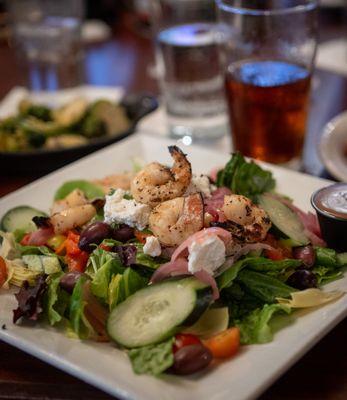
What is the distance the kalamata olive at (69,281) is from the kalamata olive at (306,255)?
64 cm

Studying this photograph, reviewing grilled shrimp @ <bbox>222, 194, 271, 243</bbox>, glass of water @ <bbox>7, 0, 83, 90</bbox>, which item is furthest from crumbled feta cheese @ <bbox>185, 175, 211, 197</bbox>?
glass of water @ <bbox>7, 0, 83, 90</bbox>

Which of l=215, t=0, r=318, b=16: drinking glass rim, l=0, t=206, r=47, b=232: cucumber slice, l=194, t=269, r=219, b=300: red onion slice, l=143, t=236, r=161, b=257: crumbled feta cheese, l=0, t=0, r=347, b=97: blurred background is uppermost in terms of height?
l=215, t=0, r=318, b=16: drinking glass rim

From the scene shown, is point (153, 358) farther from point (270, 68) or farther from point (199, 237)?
point (270, 68)

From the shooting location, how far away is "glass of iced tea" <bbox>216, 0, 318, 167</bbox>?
2729mm

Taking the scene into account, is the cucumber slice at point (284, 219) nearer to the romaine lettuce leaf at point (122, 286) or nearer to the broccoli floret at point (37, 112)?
the romaine lettuce leaf at point (122, 286)

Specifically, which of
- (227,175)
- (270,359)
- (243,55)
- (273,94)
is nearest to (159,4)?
(243,55)

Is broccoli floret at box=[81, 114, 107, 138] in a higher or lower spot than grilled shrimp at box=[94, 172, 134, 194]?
lower

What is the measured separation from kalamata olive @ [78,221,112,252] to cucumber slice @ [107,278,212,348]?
0.99ft

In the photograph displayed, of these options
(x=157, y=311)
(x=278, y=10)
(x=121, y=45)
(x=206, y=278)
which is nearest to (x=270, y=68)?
(x=278, y=10)

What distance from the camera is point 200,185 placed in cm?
209

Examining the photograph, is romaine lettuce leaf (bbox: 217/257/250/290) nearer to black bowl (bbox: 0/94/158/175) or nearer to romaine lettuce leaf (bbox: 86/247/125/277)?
romaine lettuce leaf (bbox: 86/247/125/277)

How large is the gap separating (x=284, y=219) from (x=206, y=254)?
44cm

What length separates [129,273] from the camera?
180 cm

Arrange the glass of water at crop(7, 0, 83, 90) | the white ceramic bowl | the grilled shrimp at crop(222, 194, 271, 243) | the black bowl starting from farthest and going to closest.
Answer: the glass of water at crop(7, 0, 83, 90) < the black bowl < the white ceramic bowl < the grilled shrimp at crop(222, 194, 271, 243)
